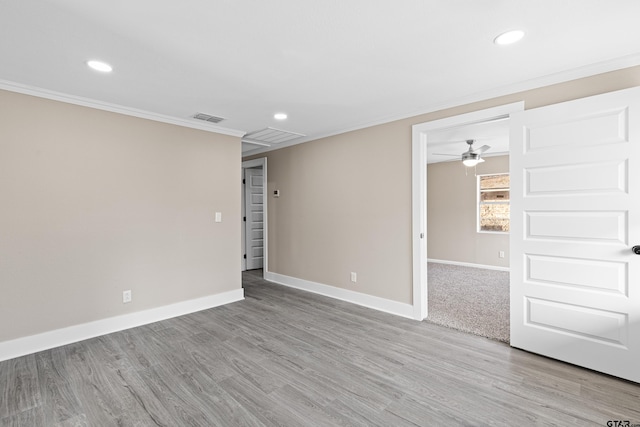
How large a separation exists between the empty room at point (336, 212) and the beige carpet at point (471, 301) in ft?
0.18

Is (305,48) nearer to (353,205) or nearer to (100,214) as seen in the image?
(353,205)

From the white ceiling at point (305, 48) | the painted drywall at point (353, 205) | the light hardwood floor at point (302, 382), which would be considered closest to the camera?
the white ceiling at point (305, 48)

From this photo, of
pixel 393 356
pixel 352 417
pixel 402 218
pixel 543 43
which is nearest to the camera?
pixel 352 417

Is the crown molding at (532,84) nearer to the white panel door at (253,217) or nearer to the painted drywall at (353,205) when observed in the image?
the painted drywall at (353,205)

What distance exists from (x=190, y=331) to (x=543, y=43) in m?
3.99

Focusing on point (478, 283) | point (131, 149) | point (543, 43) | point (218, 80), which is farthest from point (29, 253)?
point (478, 283)

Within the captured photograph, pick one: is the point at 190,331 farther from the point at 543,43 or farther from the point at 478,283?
the point at 478,283

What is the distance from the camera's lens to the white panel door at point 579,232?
223 cm

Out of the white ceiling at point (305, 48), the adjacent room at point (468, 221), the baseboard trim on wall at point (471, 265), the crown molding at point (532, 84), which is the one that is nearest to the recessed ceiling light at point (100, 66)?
the white ceiling at point (305, 48)

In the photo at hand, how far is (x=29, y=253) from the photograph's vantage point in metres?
2.79

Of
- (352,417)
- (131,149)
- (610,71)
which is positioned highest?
(610,71)

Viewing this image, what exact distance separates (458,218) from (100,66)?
682cm

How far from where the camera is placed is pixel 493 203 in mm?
6547

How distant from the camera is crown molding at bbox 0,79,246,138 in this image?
8.95 feet
